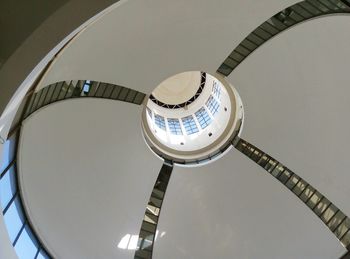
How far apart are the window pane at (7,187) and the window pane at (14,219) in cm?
20

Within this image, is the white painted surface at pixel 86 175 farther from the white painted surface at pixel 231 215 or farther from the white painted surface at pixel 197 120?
the white painted surface at pixel 197 120

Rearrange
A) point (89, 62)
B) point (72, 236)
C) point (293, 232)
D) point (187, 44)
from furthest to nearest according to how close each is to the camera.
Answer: point (293, 232), point (72, 236), point (187, 44), point (89, 62)

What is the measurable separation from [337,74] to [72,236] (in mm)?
8270

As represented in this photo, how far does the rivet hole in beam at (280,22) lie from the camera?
7453 millimetres

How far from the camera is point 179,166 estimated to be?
1100 cm

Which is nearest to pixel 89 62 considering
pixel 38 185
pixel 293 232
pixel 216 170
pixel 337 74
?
pixel 38 185

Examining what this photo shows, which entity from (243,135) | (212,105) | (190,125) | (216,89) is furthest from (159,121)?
(243,135)

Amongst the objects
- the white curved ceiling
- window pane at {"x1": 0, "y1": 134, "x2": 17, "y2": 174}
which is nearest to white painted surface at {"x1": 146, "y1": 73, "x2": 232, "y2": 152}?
the white curved ceiling

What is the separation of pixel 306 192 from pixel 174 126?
512 centimetres

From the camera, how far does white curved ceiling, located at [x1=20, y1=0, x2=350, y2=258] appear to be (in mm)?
7926

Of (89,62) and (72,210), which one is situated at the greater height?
(89,62)

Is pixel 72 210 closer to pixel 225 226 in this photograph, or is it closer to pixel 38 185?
pixel 38 185

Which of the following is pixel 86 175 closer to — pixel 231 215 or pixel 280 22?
pixel 231 215

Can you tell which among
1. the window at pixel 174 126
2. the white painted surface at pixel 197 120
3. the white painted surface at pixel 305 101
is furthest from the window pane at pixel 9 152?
the window at pixel 174 126
